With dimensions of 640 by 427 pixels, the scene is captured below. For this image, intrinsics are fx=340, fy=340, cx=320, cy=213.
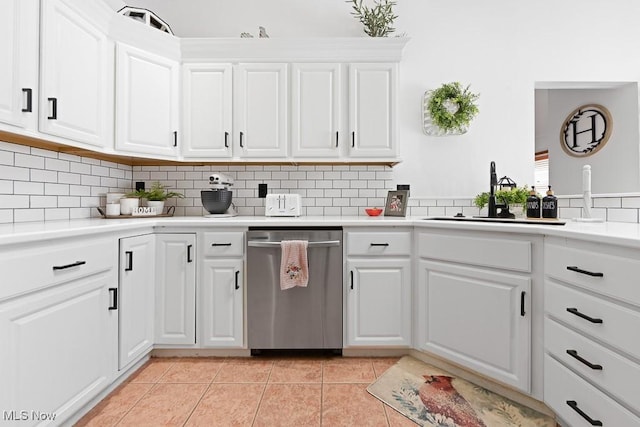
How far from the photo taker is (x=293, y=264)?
6.88 feet

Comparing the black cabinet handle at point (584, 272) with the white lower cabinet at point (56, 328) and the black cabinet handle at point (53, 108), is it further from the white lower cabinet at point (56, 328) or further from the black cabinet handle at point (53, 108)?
the black cabinet handle at point (53, 108)

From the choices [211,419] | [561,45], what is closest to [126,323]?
[211,419]

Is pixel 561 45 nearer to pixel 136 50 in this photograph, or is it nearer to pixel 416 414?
pixel 416 414

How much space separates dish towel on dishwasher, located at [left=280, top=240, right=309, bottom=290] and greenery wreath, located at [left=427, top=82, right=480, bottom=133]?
1.55 meters

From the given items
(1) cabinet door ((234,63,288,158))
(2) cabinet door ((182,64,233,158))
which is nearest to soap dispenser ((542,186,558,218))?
(1) cabinet door ((234,63,288,158))

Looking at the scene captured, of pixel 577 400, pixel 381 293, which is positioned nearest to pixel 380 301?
pixel 381 293

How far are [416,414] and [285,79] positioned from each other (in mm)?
2255

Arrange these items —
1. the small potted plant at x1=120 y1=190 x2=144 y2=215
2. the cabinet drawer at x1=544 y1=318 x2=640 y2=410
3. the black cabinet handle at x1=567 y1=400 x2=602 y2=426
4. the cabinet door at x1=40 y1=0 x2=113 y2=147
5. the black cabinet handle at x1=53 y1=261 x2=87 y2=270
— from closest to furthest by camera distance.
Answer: the cabinet drawer at x1=544 y1=318 x2=640 y2=410 → the black cabinet handle at x1=567 y1=400 x2=602 y2=426 → the black cabinet handle at x1=53 y1=261 x2=87 y2=270 → the cabinet door at x1=40 y1=0 x2=113 y2=147 → the small potted plant at x1=120 y1=190 x2=144 y2=215

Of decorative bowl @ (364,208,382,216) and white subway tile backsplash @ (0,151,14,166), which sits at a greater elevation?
white subway tile backsplash @ (0,151,14,166)

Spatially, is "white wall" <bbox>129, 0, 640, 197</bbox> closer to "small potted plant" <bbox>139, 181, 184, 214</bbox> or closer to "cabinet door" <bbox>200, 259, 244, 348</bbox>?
"small potted plant" <bbox>139, 181, 184, 214</bbox>

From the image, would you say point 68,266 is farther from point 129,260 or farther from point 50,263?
point 129,260

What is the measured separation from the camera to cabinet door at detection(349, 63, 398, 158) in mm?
2498

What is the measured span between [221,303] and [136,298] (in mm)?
481

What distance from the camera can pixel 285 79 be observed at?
8.23 feet
